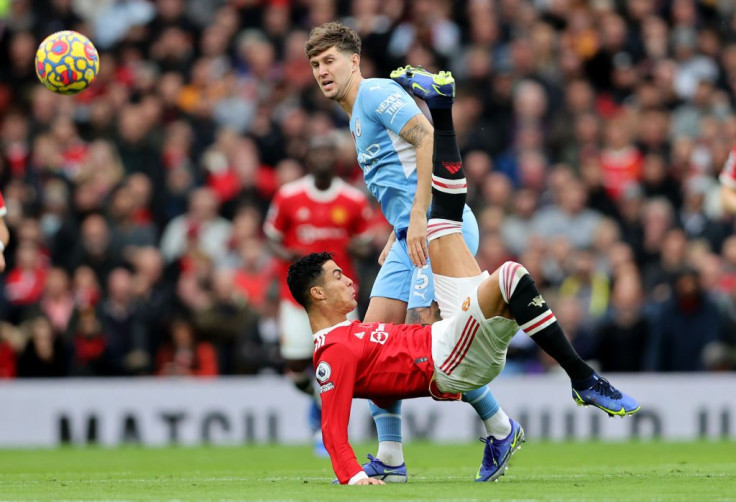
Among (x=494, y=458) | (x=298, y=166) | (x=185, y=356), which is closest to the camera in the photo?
(x=494, y=458)

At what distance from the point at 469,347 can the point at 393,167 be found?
1533 mm

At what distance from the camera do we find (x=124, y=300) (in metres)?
16.7

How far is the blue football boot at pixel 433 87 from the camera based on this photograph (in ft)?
28.0

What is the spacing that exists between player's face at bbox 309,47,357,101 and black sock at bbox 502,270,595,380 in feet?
6.32

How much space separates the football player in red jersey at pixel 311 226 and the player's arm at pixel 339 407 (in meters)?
5.12

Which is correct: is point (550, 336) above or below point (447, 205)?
below

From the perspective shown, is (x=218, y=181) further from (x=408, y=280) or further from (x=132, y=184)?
(x=408, y=280)

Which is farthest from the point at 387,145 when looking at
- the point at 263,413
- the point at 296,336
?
the point at 263,413

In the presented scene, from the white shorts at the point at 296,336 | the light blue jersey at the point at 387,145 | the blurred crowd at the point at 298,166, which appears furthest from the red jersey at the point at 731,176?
the blurred crowd at the point at 298,166

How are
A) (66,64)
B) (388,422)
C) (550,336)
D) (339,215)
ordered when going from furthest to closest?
(339,215)
(66,64)
(388,422)
(550,336)

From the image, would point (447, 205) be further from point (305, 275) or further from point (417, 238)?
point (305, 275)

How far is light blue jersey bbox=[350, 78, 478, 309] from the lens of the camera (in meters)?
9.13

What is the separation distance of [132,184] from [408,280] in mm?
9182

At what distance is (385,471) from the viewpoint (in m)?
9.23
